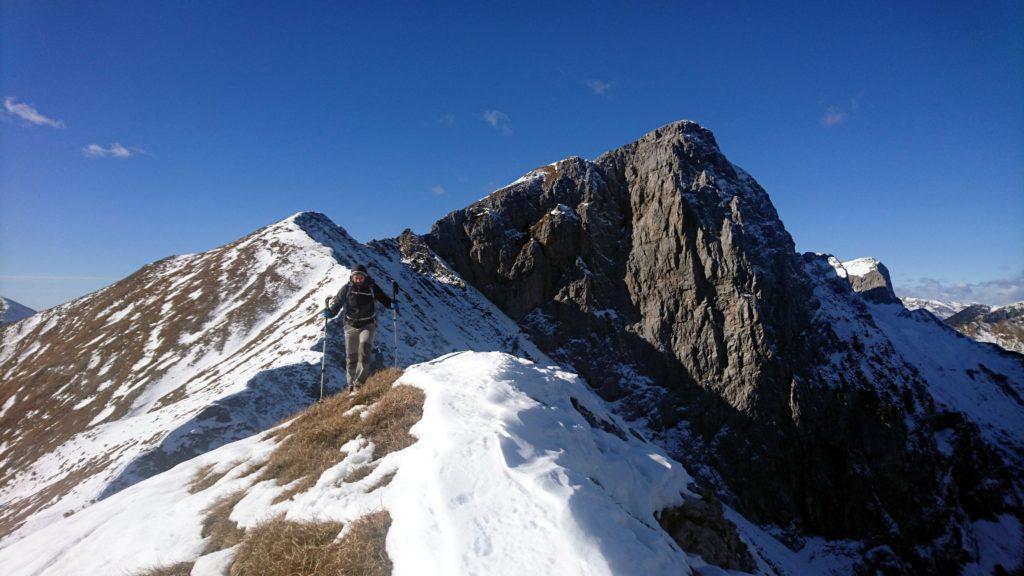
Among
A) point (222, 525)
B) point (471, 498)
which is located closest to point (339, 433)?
point (222, 525)

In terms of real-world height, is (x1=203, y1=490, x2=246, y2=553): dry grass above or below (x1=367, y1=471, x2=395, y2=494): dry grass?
below

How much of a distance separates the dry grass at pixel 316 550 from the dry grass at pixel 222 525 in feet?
2.39

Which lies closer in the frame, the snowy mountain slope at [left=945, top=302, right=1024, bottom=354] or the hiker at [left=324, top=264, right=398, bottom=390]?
the hiker at [left=324, top=264, right=398, bottom=390]

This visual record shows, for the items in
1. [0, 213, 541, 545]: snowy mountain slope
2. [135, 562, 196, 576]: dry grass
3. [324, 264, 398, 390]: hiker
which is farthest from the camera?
[0, 213, 541, 545]: snowy mountain slope

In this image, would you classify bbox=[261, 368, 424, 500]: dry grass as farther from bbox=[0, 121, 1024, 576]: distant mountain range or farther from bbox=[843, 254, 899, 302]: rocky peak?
bbox=[843, 254, 899, 302]: rocky peak

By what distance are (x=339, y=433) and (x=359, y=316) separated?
5154 millimetres

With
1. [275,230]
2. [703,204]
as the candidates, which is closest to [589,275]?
[703,204]

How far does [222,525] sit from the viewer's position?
7297 mm

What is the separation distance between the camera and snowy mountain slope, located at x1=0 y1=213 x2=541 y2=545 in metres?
24.3

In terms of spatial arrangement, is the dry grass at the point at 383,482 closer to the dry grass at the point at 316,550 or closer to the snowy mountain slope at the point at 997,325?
the dry grass at the point at 316,550

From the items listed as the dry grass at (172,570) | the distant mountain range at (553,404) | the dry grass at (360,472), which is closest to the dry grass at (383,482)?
the distant mountain range at (553,404)

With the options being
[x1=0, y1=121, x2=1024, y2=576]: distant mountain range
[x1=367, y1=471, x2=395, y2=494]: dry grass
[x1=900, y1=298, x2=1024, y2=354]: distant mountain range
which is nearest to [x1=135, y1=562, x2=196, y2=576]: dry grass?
[x1=0, y1=121, x2=1024, y2=576]: distant mountain range

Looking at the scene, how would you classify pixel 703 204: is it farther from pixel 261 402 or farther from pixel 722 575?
pixel 722 575

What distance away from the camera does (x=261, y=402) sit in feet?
84.2
